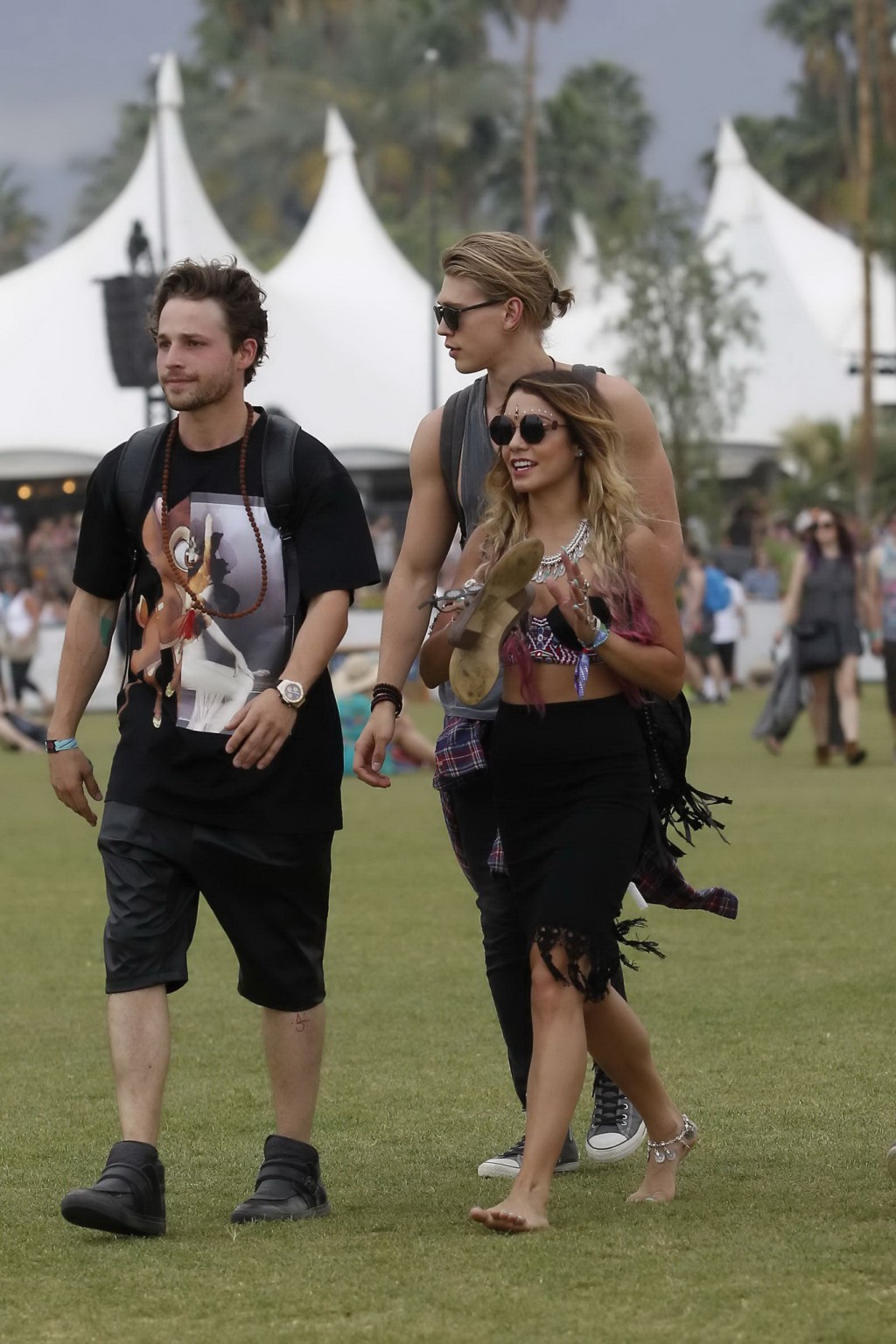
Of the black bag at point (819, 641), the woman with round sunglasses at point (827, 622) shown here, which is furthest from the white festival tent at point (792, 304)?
the black bag at point (819, 641)

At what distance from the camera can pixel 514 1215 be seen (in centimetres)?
452

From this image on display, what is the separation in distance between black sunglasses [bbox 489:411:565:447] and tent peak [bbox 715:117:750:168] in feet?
180

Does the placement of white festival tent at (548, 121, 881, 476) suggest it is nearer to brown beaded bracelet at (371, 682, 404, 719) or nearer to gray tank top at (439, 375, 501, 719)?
gray tank top at (439, 375, 501, 719)

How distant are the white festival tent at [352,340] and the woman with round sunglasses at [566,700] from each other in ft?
127

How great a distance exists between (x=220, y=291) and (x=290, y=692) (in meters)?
0.89

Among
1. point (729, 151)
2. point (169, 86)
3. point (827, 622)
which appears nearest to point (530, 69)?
point (729, 151)

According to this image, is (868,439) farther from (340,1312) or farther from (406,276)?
(340,1312)

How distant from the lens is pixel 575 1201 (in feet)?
16.3

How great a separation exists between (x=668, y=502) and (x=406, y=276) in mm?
44869

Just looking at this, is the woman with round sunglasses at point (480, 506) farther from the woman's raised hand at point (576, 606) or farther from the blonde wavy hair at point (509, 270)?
the woman's raised hand at point (576, 606)

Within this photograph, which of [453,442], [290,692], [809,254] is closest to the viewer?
[290,692]

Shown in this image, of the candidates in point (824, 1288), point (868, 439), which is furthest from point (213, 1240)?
point (868, 439)

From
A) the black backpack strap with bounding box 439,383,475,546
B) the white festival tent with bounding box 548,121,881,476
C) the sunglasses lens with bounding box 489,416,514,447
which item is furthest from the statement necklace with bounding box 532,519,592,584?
the white festival tent with bounding box 548,121,881,476

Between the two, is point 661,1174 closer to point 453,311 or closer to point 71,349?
point 453,311
